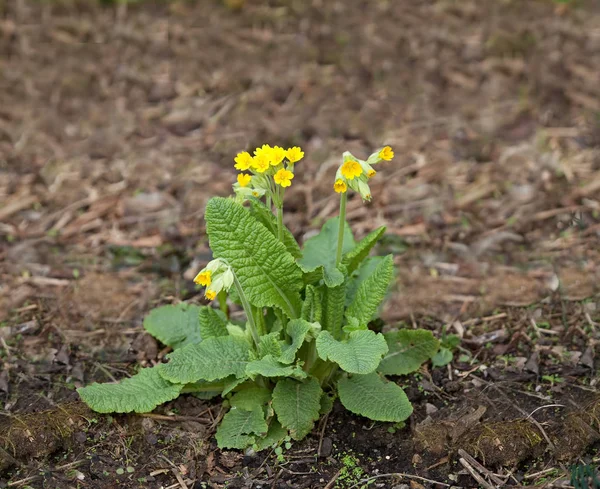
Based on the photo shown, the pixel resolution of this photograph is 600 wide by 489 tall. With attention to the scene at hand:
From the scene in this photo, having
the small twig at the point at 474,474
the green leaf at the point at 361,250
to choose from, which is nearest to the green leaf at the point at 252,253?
the green leaf at the point at 361,250

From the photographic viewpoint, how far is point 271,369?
→ 2721 mm

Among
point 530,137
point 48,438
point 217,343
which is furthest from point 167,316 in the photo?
point 530,137

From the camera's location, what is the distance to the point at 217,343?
2.93 m

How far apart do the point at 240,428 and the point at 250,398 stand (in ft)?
0.42

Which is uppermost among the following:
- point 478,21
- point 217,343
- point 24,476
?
point 478,21

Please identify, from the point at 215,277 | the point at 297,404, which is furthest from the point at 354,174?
the point at 297,404

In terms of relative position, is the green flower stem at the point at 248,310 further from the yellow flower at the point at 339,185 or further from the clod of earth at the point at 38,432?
the clod of earth at the point at 38,432

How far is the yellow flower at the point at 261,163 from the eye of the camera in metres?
2.72

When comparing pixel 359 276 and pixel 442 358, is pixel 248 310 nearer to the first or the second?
pixel 359 276

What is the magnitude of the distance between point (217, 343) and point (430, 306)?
1.15m

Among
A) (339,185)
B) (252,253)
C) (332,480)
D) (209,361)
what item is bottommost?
(332,480)

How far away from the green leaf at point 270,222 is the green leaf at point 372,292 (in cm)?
31

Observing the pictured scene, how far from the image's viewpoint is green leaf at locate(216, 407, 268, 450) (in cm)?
280

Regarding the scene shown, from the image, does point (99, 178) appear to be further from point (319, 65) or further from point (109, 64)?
point (319, 65)
